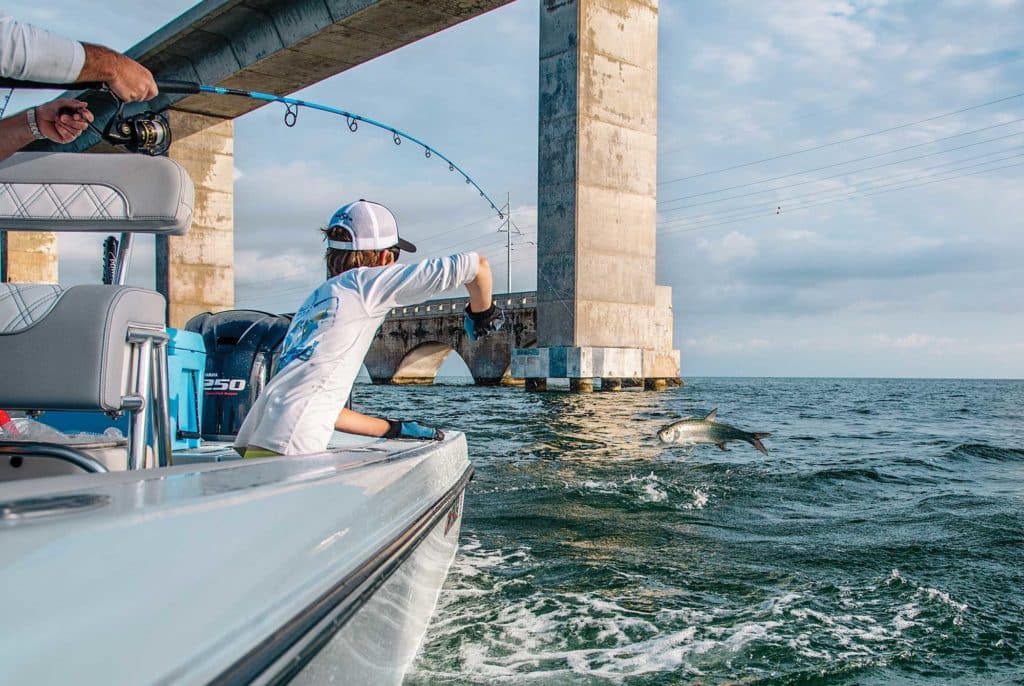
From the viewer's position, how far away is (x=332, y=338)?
8.74ft

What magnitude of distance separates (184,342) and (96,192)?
→ 1518mm

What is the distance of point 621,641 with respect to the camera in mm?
2998

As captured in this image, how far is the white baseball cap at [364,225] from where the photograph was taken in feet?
9.54

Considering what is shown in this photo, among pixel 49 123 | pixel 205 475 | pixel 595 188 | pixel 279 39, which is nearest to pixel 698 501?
pixel 49 123

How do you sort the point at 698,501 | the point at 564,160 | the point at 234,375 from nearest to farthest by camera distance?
the point at 234,375 < the point at 698,501 < the point at 564,160

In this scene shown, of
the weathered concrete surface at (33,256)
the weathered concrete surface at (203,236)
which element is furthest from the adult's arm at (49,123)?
the weathered concrete surface at (33,256)

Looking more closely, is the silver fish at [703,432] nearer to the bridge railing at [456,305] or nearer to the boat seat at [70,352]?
the boat seat at [70,352]

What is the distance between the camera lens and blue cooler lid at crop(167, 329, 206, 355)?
12.8 ft

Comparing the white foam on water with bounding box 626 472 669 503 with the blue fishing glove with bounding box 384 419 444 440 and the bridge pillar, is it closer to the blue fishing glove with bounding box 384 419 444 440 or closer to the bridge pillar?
the blue fishing glove with bounding box 384 419 444 440

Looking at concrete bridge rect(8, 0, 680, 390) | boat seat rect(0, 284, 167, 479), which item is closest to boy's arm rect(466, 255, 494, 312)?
boat seat rect(0, 284, 167, 479)

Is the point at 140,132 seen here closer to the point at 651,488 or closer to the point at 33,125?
the point at 33,125

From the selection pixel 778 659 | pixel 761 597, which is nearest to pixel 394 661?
pixel 778 659

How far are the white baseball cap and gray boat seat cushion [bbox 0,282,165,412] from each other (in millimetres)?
926

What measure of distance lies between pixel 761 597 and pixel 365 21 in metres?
15.6
